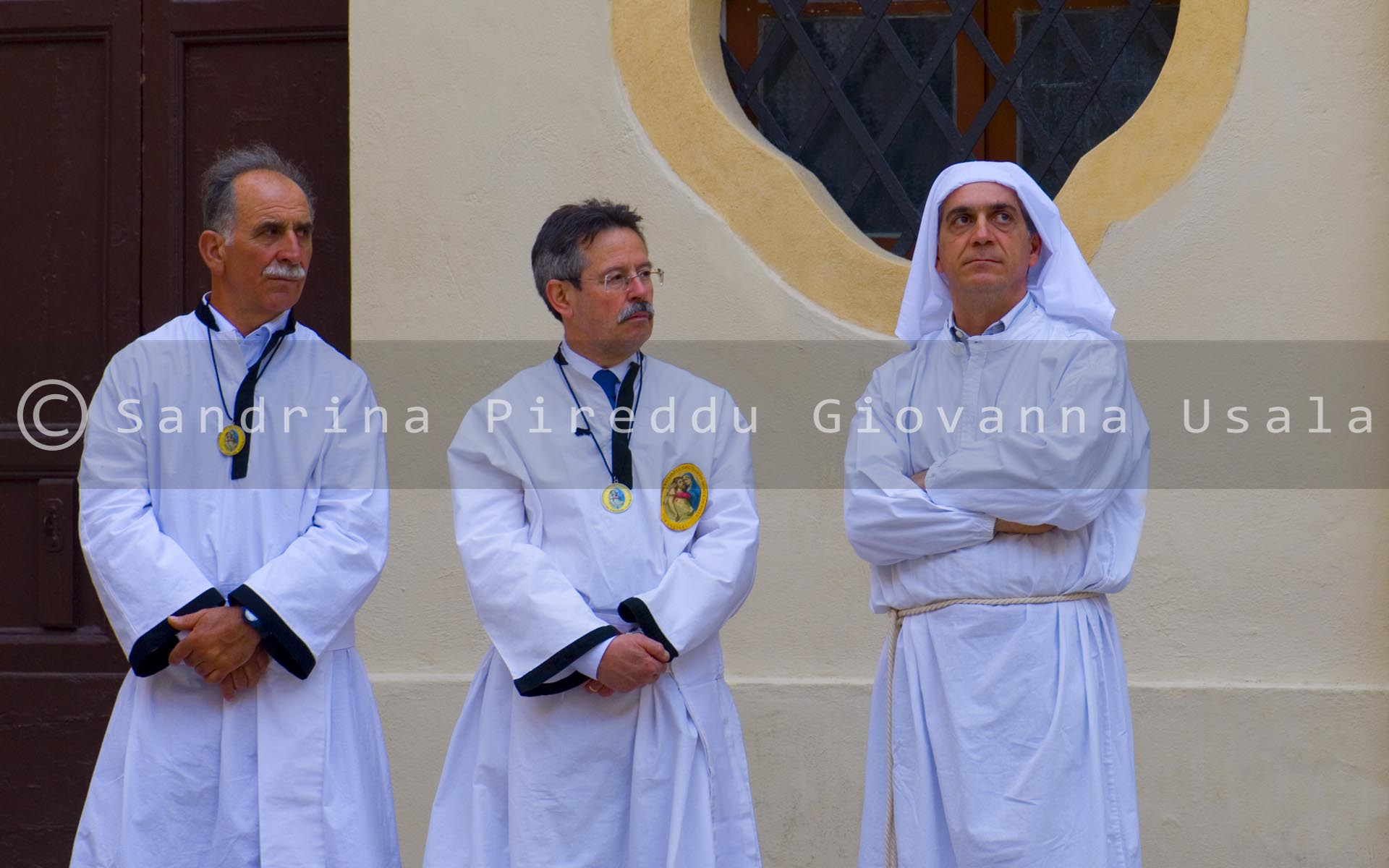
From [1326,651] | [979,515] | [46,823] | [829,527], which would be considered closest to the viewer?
[979,515]

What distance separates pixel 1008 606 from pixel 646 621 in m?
0.79

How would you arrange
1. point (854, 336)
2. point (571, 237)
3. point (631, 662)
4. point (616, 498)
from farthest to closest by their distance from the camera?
1. point (854, 336)
2. point (571, 237)
3. point (616, 498)
4. point (631, 662)

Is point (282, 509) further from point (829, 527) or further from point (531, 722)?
point (829, 527)

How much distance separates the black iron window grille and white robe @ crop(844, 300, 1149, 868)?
5.03 ft

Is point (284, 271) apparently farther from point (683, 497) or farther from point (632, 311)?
point (683, 497)

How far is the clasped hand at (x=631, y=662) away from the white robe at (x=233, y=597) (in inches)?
26.1

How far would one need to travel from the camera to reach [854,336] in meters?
5.25

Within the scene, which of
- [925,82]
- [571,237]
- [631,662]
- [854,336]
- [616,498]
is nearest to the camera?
[631,662]

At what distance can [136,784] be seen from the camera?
3.84 metres

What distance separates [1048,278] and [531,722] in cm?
156

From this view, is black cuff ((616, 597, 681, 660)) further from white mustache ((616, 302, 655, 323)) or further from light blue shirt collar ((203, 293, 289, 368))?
light blue shirt collar ((203, 293, 289, 368))

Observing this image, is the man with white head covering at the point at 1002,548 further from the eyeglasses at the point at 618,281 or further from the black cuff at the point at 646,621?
the eyeglasses at the point at 618,281

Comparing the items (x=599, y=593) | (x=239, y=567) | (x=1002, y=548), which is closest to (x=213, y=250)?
(x=239, y=567)

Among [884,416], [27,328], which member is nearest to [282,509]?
[884,416]
